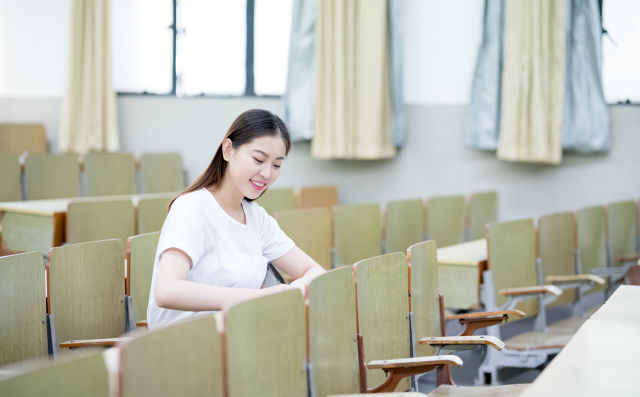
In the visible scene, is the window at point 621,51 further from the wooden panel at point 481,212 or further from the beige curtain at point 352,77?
the beige curtain at point 352,77

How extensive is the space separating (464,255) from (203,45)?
3614mm

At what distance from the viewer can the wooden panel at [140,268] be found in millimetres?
2877

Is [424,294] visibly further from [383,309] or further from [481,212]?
[481,212]

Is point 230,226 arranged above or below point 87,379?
above

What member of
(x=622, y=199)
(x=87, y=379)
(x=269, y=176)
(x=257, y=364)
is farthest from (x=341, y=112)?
(x=87, y=379)

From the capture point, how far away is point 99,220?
4.00 metres

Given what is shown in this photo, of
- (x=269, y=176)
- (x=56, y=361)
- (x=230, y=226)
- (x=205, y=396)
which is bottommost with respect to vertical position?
(x=205, y=396)

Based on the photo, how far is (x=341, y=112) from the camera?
595cm

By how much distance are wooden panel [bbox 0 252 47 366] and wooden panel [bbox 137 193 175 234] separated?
1.62 metres

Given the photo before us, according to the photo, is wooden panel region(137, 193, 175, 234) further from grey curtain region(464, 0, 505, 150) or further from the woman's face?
grey curtain region(464, 0, 505, 150)

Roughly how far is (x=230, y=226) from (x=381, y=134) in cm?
376

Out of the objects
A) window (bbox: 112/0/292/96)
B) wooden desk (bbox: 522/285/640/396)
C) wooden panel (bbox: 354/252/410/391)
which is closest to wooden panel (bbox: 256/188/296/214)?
window (bbox: 112/0/292/96)

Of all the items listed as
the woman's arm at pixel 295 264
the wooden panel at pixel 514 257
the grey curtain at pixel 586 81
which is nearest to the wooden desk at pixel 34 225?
the woman's arm at pixel 295 264

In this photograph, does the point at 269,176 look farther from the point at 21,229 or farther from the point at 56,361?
the point at 21,229
